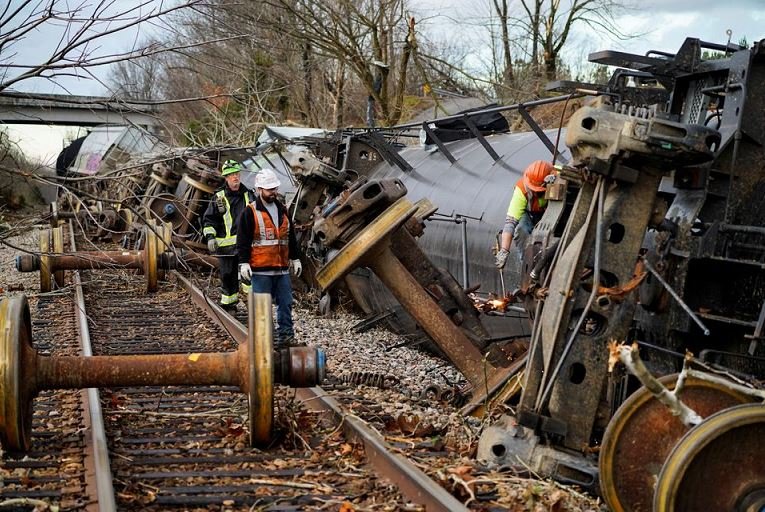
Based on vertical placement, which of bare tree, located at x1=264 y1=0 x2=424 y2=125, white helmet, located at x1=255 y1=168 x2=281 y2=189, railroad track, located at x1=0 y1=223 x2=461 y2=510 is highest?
bare tree, located at x1=264 y1=0 x2=424 y2=125

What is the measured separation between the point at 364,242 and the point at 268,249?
2.25 m

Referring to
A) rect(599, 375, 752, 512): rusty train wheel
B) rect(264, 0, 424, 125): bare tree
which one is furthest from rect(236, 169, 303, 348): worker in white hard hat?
rect(264, 0, 424, 125): bare tree

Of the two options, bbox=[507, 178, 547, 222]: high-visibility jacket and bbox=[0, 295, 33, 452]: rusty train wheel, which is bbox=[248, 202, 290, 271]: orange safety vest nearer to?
bbox=[507, 178, 547, 222]: high-visibility jacket

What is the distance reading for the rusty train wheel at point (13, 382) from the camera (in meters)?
4.93

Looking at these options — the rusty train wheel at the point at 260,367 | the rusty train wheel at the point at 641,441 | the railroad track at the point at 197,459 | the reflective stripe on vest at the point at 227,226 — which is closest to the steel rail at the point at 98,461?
the railroad track at the point at 197,459

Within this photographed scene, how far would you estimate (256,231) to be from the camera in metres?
9.18

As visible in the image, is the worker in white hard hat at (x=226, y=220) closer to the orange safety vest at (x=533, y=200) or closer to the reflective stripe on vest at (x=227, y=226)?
the reflective stripe on vest at (x=227, y=226)

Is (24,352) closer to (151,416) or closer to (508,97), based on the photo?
(151,416)

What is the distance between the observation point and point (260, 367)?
5160mm

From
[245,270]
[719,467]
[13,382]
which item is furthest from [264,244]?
[719,467]

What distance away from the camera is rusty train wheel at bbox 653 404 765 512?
3.72 meters

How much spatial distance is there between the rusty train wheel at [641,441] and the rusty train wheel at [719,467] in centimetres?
49

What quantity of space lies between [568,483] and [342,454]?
1.41 metres

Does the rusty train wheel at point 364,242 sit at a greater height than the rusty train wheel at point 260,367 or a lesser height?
greater
